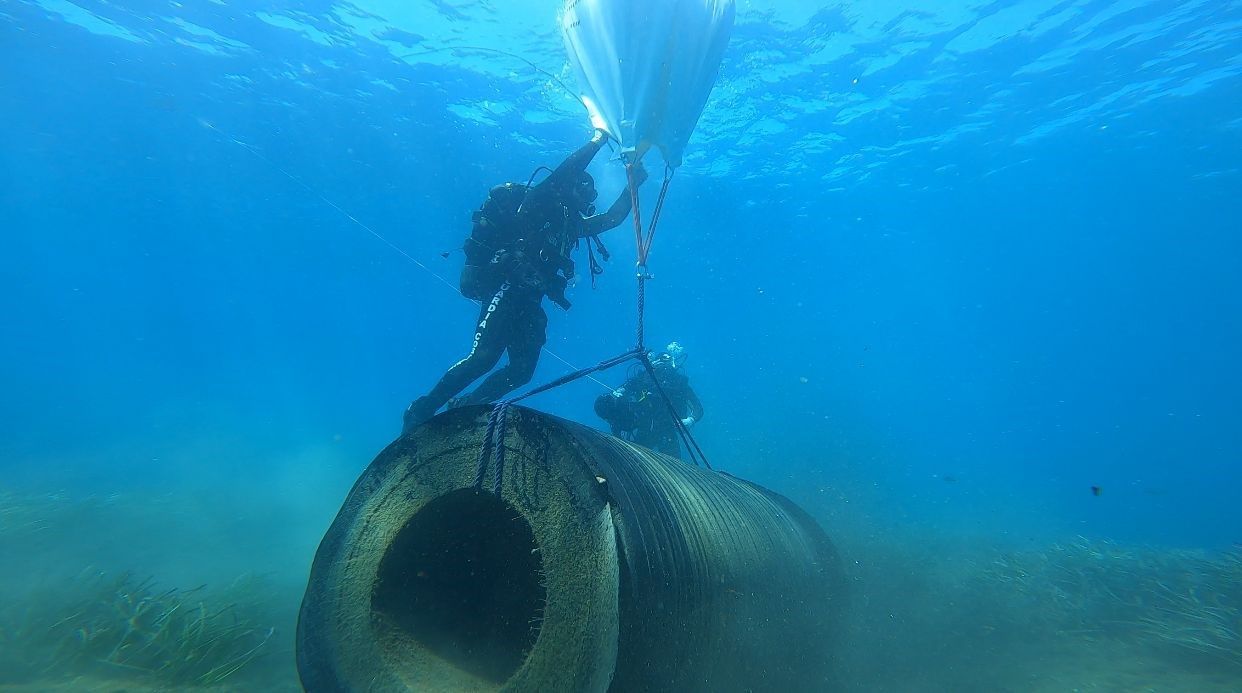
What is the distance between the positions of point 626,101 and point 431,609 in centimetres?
533

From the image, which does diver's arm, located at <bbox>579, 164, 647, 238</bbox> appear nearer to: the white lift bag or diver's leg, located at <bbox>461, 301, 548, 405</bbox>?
the white lift bag

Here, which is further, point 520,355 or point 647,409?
point 647,409

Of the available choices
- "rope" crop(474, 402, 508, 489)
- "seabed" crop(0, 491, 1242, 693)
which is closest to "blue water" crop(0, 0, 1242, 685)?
"seabed" crop(0, 491, 1242, 693)

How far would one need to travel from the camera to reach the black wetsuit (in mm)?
8203

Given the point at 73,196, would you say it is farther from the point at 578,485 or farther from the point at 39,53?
the point at 578,485

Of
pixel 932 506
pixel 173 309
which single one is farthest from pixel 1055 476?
pixel 173 309

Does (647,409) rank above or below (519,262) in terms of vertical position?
below

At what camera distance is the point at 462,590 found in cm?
247

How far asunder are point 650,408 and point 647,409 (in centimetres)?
9

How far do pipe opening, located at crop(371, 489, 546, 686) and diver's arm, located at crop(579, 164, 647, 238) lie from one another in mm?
4618

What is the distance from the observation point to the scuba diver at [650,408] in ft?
26.9

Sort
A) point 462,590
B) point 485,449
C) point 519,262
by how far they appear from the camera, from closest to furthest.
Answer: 1. point 485,449
2. point 462,590
3. point 519,262

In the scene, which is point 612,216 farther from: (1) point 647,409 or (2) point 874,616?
(2) point 874,616

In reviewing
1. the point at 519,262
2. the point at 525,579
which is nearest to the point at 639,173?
the point at 519,262
